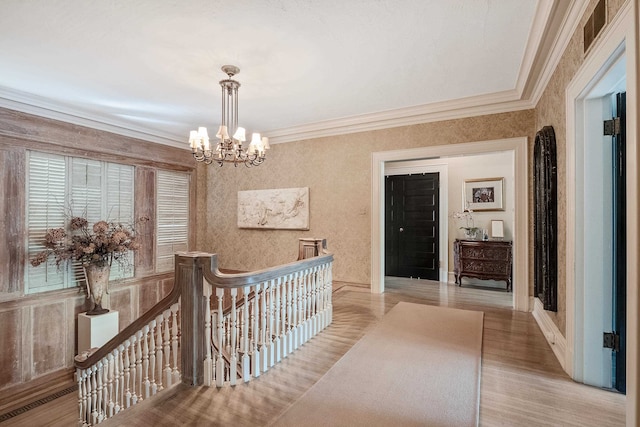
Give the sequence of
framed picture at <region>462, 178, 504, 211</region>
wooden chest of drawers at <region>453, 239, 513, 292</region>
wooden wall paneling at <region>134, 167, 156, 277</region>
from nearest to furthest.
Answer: wooden chest of drawers at <region>453, 239, 513, 292</region>
wooden wall paneling at <region>134, 167, 156, 277</region>
framed picture at <region>462, 178, 504, 211</region>

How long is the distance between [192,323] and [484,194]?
18.0 ft

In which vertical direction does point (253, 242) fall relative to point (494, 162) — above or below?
below

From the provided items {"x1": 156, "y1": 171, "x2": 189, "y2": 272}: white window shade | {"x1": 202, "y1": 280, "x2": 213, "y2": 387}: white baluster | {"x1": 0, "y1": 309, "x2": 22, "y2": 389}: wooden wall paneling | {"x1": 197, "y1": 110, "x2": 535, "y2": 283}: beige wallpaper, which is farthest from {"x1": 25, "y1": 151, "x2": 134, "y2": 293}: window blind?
{"x1": 202, "y1": 280, "x2": 213, "y2": 387}: white baluster

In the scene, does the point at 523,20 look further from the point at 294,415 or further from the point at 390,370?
the point at 294,415

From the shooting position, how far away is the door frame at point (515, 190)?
3.88 m

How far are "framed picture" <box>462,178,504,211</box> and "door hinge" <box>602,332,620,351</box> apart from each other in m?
4.04

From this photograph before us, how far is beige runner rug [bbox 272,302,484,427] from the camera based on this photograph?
5.98 ft

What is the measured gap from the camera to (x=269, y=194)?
5.70m

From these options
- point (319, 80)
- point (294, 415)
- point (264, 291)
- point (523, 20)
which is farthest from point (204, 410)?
point (523, 20)

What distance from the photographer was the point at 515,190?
3.94 meters

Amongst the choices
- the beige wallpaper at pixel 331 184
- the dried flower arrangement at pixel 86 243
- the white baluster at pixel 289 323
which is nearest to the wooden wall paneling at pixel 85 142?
the beige wallpaper at pixel 331 184

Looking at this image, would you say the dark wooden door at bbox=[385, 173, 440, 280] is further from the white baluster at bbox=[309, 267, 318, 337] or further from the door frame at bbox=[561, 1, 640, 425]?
the door frame at bbox=[561, 1, 640, 425]

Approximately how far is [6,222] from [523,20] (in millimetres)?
5846

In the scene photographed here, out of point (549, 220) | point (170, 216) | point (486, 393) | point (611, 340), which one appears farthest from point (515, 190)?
point (170, 216)
